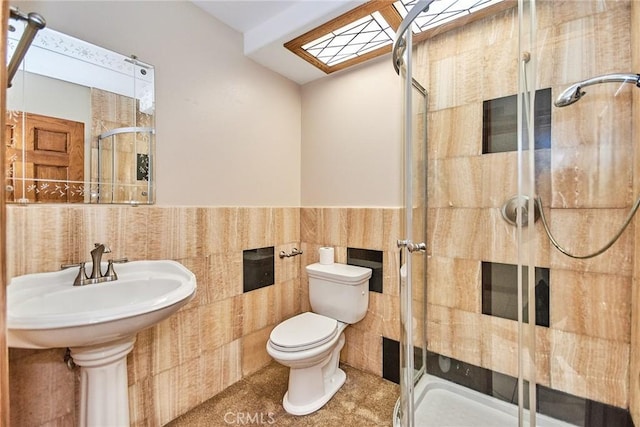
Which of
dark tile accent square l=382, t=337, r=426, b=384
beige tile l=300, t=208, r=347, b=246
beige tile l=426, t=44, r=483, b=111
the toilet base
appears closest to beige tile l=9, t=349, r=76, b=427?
the toilet base

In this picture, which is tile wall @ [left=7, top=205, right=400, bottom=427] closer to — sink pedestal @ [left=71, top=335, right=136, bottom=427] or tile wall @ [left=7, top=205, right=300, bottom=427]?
tile wall @ [left=7, top=205, right=300, bottom=427]

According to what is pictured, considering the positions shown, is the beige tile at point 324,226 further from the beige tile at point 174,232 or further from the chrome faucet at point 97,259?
the chrome faucet at point 97,259

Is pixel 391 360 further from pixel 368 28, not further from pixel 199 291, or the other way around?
pixel 368 28

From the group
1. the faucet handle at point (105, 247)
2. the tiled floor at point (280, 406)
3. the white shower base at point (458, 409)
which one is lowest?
the tiled floor at point (280, 406)

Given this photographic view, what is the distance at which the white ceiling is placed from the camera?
1.40 meters

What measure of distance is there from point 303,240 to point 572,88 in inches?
66.8

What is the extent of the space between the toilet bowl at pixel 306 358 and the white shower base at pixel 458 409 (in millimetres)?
418

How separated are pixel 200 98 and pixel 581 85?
5.89 feet

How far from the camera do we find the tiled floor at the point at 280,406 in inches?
54.9

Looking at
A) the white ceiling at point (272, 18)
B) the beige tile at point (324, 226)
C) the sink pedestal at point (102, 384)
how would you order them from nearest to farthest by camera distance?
the sink pedestal at point (102, 384)
the white ceiling at point (272, 18)
the beige tile at point (324, 226)

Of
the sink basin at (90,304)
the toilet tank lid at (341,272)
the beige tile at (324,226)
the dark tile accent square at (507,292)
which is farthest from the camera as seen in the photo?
the beige tile at (324,226)

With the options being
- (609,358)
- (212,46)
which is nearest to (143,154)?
(212,46)
